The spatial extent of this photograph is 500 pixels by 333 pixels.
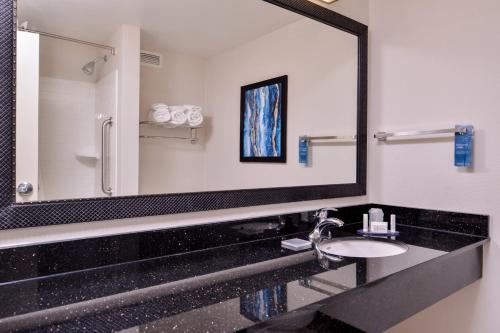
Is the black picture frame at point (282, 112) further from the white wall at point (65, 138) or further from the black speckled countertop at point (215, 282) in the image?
the white wall at point (65, 138)

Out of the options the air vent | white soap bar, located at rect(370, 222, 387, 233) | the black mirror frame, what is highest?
the air vent

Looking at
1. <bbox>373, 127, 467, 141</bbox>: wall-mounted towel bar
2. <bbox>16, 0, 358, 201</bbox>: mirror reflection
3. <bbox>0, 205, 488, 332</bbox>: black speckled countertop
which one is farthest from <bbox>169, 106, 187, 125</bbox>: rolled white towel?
<bbox>373, 127, 467, 141</bbox>: wall-mounted towel bar

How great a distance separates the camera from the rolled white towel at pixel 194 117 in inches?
54.4

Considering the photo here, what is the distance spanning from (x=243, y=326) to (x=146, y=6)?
107 cm

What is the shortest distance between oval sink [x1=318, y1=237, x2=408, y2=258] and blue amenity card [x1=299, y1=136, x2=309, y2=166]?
1.30 feet

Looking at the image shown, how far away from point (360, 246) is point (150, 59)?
1.16 metres

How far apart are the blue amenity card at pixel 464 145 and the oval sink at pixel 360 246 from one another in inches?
18.2

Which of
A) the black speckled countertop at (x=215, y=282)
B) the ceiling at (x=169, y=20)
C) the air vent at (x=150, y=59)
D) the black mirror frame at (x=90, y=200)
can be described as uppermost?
the ceiling at (x=169, y=20)

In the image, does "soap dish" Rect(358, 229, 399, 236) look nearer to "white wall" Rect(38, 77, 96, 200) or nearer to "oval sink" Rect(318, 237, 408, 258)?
"oval sink" Rect(318, 237, 408, 258)

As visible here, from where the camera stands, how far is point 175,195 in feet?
4.15

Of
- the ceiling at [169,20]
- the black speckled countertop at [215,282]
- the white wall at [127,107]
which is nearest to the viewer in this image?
the black speckled countertop at [215,282]

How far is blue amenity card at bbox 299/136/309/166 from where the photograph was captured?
172 cm

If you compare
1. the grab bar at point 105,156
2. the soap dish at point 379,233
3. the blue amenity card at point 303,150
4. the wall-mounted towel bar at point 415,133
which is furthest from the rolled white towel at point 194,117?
the wall-mounted towel bar at point 415,133

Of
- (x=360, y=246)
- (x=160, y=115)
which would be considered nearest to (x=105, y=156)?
(x=160, y=115)
